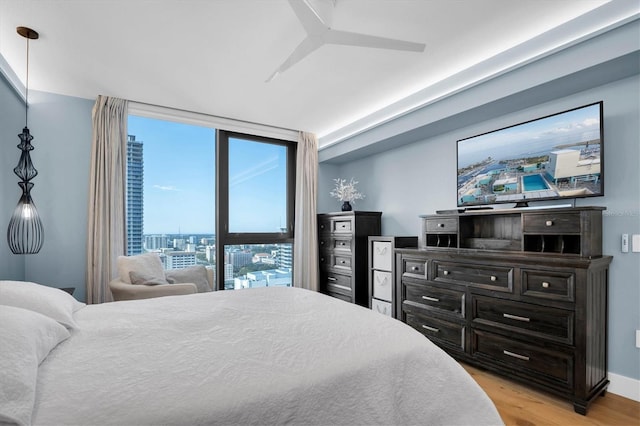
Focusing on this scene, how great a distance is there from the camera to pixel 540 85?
2.45m

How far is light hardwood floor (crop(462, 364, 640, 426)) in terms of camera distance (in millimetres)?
2021

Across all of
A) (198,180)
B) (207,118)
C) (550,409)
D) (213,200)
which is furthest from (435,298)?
(207,118)

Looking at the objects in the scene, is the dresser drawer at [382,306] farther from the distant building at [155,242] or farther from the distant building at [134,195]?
the distant building at [134,195]

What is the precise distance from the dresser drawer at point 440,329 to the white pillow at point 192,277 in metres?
2.11

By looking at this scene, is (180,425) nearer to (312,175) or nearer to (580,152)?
(580,152)

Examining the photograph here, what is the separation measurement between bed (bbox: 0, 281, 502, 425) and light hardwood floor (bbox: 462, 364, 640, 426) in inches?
42.3

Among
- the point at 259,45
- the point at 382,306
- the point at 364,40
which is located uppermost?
the point at 259,45

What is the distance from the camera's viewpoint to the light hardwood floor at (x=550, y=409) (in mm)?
2021

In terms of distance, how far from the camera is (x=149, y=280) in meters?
3.01

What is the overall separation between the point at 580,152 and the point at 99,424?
10.2 feet

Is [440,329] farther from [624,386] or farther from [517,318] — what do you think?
[624,386]

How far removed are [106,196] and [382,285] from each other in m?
3.21

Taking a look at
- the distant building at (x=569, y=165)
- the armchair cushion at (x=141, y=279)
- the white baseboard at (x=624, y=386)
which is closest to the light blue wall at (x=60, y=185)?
the armchair cushion at (x=141, y=279)

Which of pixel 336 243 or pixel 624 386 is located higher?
pixel 336 243
